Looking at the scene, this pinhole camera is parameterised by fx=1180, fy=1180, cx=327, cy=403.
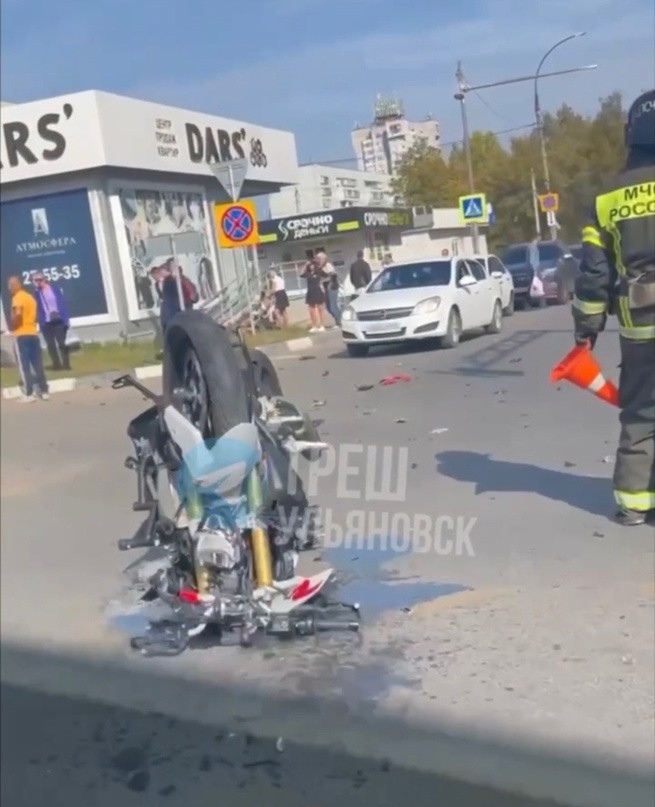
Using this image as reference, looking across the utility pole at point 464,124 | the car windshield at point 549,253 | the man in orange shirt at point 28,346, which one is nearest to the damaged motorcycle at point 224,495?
the utility pole at point 464,124

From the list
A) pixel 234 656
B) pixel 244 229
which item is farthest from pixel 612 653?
pixel 244 229

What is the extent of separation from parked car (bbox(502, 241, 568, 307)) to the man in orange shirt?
2.09m

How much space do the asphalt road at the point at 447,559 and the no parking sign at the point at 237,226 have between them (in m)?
0.69

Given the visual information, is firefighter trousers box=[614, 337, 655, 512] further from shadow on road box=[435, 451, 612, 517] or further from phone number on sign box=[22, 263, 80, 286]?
phone number on sign box=[22, 263, 80, 286]

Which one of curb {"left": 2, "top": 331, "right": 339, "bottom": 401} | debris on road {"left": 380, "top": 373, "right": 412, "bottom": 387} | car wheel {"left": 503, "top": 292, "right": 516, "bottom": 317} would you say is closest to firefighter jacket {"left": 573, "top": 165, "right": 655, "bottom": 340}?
car wheel {"left": 503, "top": 292, "right": 516, "bottom": 317}

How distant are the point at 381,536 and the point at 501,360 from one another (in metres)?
0.96

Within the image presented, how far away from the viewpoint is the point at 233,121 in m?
3.17

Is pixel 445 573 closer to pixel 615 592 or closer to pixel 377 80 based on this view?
pixel 615 592

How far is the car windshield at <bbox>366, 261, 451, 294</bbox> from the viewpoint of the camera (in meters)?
3.66

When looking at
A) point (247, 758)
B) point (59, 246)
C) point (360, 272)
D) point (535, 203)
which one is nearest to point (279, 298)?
point (360, 272)

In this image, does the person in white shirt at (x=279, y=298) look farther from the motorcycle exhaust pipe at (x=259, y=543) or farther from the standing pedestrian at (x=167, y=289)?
the motorcycle exhaust pipe at (x=259, y=543)

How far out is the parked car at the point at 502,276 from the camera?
385cm

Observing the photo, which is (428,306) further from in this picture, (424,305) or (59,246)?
(59,246)

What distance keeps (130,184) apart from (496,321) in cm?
152
